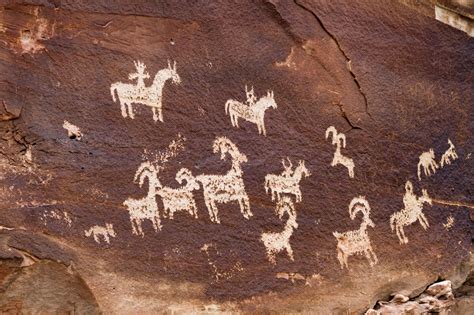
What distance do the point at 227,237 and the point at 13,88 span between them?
2.97 ft

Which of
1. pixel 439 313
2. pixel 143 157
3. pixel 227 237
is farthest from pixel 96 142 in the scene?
pixel 439 313

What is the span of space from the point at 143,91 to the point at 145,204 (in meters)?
0.40

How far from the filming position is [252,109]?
262 cm

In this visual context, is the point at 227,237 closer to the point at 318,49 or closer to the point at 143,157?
the point at 143,157

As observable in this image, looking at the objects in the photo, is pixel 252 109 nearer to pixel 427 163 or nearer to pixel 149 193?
pixel 149 193

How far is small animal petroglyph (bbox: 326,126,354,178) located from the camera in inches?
106

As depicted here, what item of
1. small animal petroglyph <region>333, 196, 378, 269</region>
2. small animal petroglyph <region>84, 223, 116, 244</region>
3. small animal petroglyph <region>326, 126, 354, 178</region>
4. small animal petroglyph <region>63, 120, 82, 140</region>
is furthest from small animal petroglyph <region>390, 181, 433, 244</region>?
small animal petroglyph <region>63, 120, 82, 140</region>

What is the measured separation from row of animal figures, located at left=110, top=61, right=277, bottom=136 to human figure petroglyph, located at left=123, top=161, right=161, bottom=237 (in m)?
0.19

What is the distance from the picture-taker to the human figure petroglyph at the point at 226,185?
8.36 ft

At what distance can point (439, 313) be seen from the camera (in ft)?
9.11

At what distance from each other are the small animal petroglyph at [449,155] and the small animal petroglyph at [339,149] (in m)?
0.41

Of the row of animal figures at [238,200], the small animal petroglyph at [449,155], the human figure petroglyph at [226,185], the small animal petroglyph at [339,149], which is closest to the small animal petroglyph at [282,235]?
the row of animal figures at [238,200]

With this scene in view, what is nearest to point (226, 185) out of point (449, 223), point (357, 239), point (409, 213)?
point (357, 239)

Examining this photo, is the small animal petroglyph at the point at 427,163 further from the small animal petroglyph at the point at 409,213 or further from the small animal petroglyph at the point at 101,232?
the small animal petroglyph at the point at 101,232
